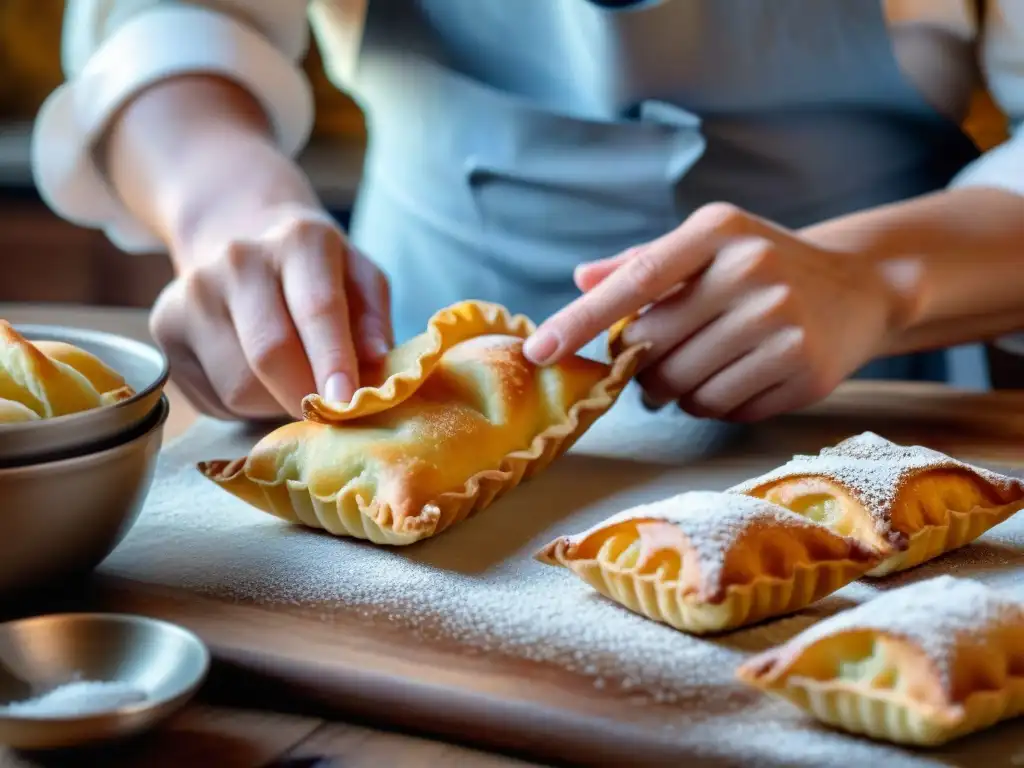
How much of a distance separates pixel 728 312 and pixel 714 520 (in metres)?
0.39

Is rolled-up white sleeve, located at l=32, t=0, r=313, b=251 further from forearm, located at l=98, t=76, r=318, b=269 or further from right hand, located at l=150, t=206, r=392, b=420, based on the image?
right hand, located at l=150, t=206, r=392, b=420

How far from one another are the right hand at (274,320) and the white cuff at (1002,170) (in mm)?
693

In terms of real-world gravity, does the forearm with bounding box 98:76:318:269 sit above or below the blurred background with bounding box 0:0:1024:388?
above

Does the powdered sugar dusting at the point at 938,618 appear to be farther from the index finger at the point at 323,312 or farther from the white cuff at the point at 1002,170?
the white cuff at the point at 1002,170

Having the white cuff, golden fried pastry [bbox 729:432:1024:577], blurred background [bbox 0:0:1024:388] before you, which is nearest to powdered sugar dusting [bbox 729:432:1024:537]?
golden fried pastry [bbox 729:432:1024:577]

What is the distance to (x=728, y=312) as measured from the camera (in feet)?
3.72

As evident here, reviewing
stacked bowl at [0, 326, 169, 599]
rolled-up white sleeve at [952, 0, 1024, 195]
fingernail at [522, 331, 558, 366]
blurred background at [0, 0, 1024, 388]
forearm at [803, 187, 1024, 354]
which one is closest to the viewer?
stacked bowl at [0, 326, 169, 599]

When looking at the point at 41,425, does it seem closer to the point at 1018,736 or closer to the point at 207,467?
the point at 207,467

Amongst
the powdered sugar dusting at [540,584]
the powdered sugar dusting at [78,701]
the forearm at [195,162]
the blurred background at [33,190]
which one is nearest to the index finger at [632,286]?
the powdered sugar dusting at [540,584]

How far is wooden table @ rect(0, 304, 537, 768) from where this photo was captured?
2.14 ft

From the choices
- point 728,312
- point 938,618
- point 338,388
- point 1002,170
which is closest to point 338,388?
point 338,388

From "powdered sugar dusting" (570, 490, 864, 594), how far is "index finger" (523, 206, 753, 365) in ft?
0.88

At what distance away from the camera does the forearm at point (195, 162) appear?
1.32 metres

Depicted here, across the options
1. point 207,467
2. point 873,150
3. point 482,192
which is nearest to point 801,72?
point 873,150
